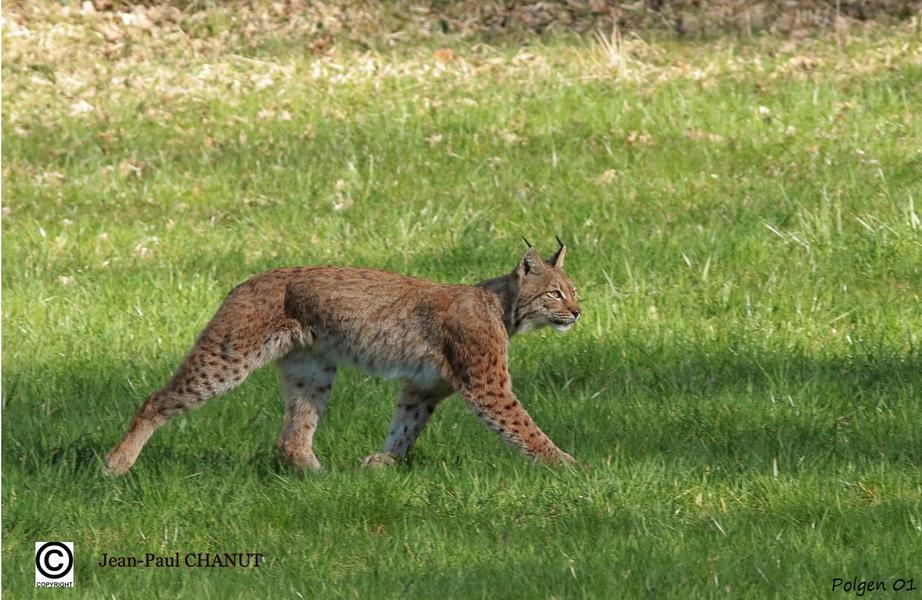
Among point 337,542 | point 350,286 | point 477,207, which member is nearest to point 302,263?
point 477,207

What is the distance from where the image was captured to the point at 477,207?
10.1 metres

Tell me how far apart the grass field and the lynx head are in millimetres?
457

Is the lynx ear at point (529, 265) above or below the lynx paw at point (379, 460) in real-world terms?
above

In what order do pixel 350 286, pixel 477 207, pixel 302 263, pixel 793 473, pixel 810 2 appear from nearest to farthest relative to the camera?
pixel 793 473 → pixel 350 286 → pixel 302 263 → pixel 477 207 → pixel 810 2

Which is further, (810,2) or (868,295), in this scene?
(810,2)

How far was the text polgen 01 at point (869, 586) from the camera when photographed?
201 inches

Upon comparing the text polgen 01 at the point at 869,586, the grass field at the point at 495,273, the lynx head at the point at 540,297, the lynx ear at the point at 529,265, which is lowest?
the grass field at the point at 495,273

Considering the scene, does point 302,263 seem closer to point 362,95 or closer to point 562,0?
point 362,95

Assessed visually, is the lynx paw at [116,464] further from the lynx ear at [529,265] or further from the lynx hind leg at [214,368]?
the lynx ear at [529,265]

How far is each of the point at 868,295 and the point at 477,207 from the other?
265cm

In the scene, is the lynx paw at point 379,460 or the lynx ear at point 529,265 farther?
the lynx ear at point 529,265

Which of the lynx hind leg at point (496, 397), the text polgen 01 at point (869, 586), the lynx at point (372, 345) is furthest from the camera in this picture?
the lynx at point (372, 345)

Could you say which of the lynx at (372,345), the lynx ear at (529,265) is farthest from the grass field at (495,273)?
the lynx ear at (529,265)

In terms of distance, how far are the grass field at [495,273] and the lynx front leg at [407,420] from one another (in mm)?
89
